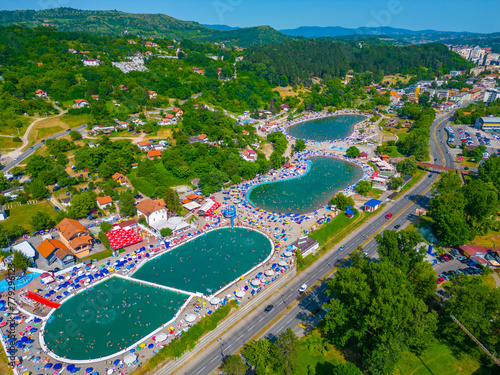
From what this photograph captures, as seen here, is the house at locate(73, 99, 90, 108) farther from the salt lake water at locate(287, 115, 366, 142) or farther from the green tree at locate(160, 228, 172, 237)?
the green tree at locate(160, 228, 172, 237)

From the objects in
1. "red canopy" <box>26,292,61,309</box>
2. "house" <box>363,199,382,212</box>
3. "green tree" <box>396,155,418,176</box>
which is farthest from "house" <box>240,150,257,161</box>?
"red canopy" <box>26,292,61,309</box>

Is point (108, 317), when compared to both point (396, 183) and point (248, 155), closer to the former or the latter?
point (248, 155)

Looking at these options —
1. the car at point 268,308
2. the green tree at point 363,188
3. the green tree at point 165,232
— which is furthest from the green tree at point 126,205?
the green tree at point 363,188

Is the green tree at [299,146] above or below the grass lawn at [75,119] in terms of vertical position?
below

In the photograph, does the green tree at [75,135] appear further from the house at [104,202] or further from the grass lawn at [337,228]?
the grass lawn at [337,228]

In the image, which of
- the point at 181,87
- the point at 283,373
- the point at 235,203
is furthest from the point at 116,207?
the point at 181,87

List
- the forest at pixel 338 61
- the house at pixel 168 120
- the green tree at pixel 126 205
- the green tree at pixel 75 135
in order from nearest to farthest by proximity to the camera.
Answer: the green tree at pixel 126 205 → the green tree at pixel 75 135 → the house at pixel 168 120 → the forest at pixel 338 61

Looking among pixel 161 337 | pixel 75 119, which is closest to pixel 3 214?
pixel 161 337

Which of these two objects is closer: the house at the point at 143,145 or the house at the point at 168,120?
the house at the point at 143,145
